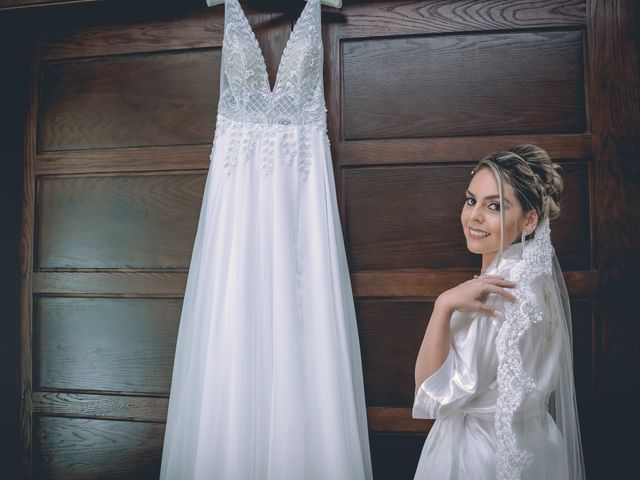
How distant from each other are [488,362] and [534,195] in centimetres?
42

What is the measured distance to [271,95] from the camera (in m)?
1.56

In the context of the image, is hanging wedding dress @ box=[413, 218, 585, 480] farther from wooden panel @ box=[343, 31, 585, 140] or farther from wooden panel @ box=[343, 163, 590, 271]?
wooden panel @ box=[343, 31, 585, 140]

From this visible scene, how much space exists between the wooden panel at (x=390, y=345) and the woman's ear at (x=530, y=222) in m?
0.54

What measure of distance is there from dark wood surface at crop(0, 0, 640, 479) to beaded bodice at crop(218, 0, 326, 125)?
0.14 meters

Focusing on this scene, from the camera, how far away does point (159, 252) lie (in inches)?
69.7

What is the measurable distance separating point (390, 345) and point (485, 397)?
21.8 inches

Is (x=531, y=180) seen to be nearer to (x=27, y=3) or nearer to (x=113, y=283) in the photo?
(x=113, y=283)

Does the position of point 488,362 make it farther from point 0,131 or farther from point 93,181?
point 0,131

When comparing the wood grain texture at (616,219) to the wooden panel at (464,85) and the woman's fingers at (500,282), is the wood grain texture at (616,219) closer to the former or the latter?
the wooden panel at (464,85)

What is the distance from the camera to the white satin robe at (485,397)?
108 centimetres

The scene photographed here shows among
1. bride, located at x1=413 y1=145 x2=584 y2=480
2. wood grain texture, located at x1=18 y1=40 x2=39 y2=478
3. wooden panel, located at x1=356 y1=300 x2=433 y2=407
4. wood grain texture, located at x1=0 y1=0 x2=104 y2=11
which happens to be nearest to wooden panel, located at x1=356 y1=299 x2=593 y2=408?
wooden panel, located at x1=356 y1=300 x2=433 y2=407

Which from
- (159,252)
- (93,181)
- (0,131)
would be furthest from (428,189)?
(0,131)

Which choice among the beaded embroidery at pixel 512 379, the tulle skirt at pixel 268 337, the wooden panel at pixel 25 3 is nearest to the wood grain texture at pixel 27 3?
the wooden panel at pixel 25 3

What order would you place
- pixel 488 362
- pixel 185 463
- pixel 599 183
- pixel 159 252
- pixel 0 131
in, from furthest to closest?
pixel 0 131 → pixel 159 252 → pixel 599 183 → pixel 185 463 → pixel 488 362
